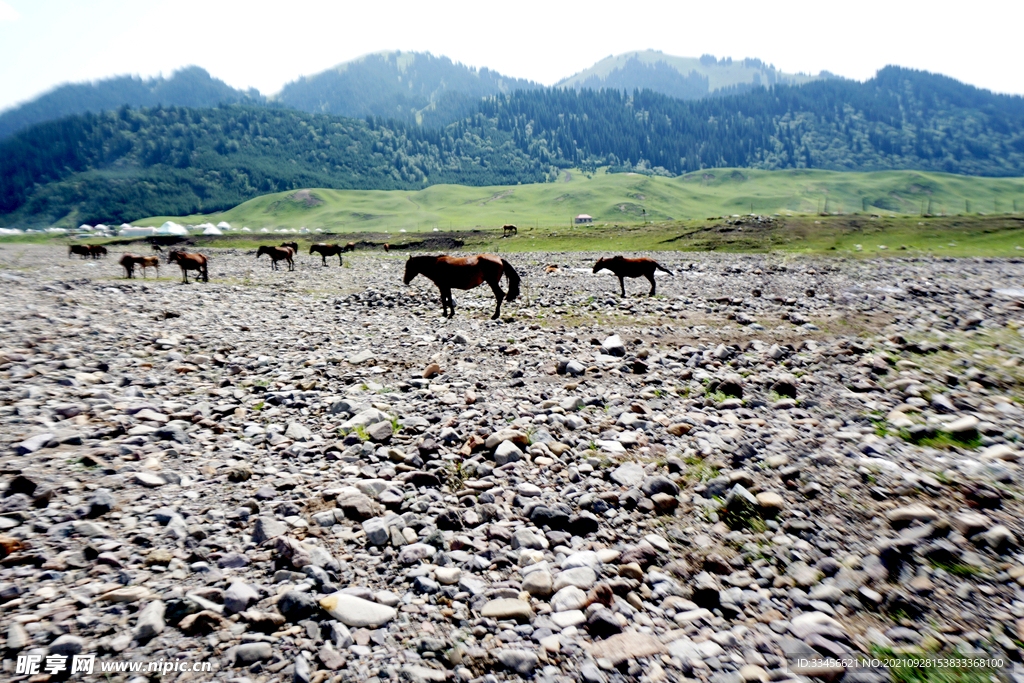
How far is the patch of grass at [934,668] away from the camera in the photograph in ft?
10.3

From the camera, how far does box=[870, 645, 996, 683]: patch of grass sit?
3.14 metres

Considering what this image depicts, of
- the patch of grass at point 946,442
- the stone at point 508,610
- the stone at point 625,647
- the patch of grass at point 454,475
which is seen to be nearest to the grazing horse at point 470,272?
the patch of grass at point 454,475

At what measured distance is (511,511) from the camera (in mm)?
5410

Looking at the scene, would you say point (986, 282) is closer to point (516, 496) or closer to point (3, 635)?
point (516, 496)

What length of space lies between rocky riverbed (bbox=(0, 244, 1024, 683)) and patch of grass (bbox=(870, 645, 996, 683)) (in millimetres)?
47

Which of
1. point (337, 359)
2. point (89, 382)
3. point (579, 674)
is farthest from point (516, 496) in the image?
point (89, 382)

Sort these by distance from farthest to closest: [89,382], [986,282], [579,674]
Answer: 1. [986,282]
2. [89,382]
3. [579,674]

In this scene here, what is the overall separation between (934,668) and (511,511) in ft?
12.1

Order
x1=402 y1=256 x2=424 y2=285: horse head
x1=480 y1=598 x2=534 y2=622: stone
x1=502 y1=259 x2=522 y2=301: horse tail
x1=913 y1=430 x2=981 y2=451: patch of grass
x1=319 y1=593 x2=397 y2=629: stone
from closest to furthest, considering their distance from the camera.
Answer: x1=319 y1=593 x2=397 y2=629: stone → x1=480 y1=598 x2=534 y2=622: stone → x1=913 y1=430 x2=981 y2=451: patch of grass → x1=502 y1=259 x2=522 y2=301: horse tail → x1=402 y1=256 x2=424 y2=285: horse head

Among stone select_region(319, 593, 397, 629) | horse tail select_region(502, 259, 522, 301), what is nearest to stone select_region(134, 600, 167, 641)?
stone select_region(319, 593, 397, 629)

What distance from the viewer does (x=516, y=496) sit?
5680 millimetres

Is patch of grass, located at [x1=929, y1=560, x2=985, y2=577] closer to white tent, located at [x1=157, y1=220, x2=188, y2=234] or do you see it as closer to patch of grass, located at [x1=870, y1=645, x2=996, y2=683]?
patch of grass, located at [x1=870, y1=645, x2=996, y2=683]

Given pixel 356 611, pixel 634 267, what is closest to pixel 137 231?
pixel 634 267

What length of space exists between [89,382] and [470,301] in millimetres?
14437
